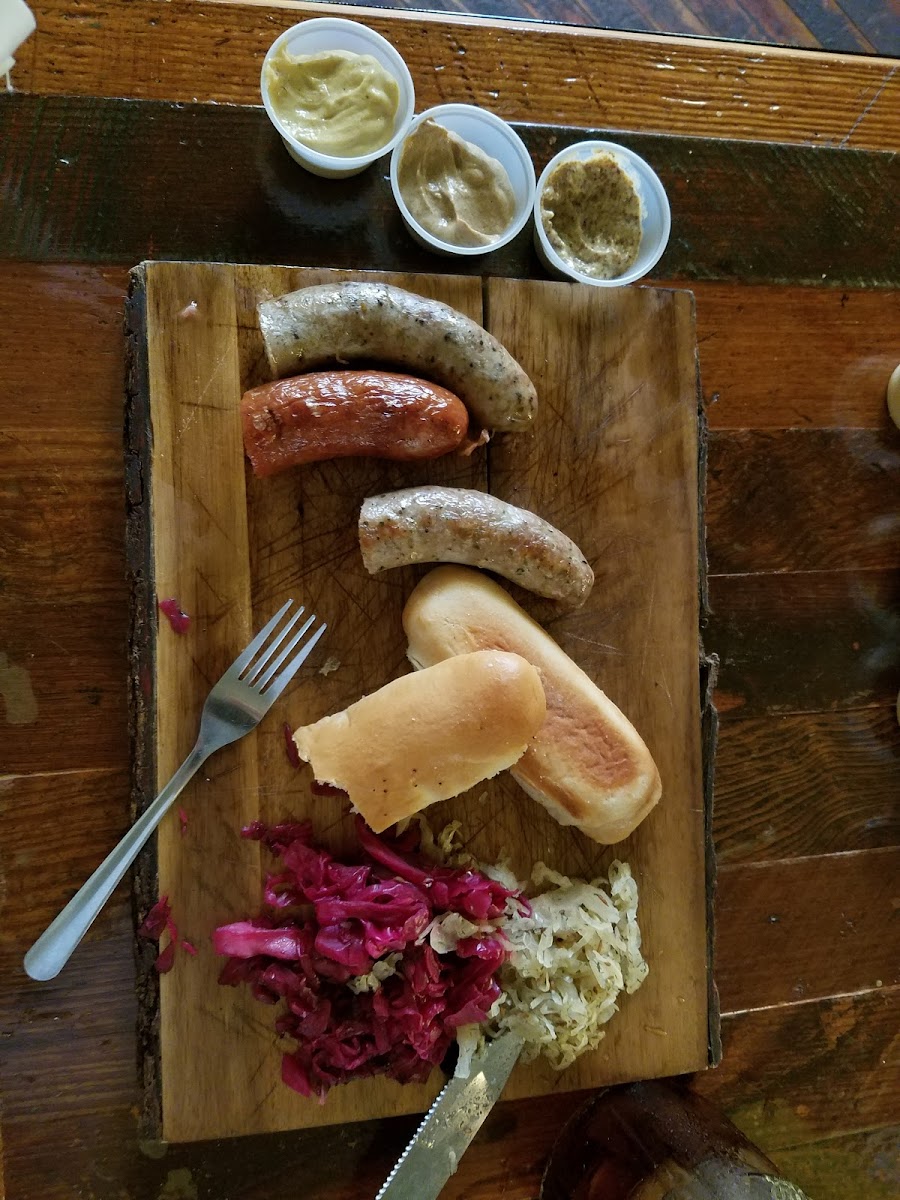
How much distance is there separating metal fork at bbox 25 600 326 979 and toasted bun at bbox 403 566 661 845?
10.4 inches

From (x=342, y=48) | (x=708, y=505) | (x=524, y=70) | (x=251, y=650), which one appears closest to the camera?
(x=251, y=650)

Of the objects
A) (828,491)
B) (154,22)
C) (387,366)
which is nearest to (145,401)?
(387,366)

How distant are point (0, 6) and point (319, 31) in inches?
25.3

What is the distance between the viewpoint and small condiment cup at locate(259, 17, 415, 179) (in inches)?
74.4

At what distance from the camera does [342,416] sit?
5.86 ft

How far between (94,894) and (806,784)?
5.91ft

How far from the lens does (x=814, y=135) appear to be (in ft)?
7.72

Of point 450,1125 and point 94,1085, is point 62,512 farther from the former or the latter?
point 450,1125

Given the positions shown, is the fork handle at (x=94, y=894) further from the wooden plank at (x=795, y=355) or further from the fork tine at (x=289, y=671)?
the wooden plank at (x=795, y=355)

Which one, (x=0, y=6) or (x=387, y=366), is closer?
(x=0, y=6)

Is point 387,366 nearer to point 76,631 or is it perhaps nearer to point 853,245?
point 76,631

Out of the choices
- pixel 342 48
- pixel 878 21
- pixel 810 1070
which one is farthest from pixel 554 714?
pixel 878 21

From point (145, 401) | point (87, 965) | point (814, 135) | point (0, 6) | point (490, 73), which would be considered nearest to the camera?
point (0, 6)

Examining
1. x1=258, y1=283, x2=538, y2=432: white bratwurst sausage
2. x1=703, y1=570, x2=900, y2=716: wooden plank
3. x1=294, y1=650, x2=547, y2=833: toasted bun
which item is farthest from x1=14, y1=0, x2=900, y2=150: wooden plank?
x1=294, y1=650, x2=547, y2=833: toasted bun
